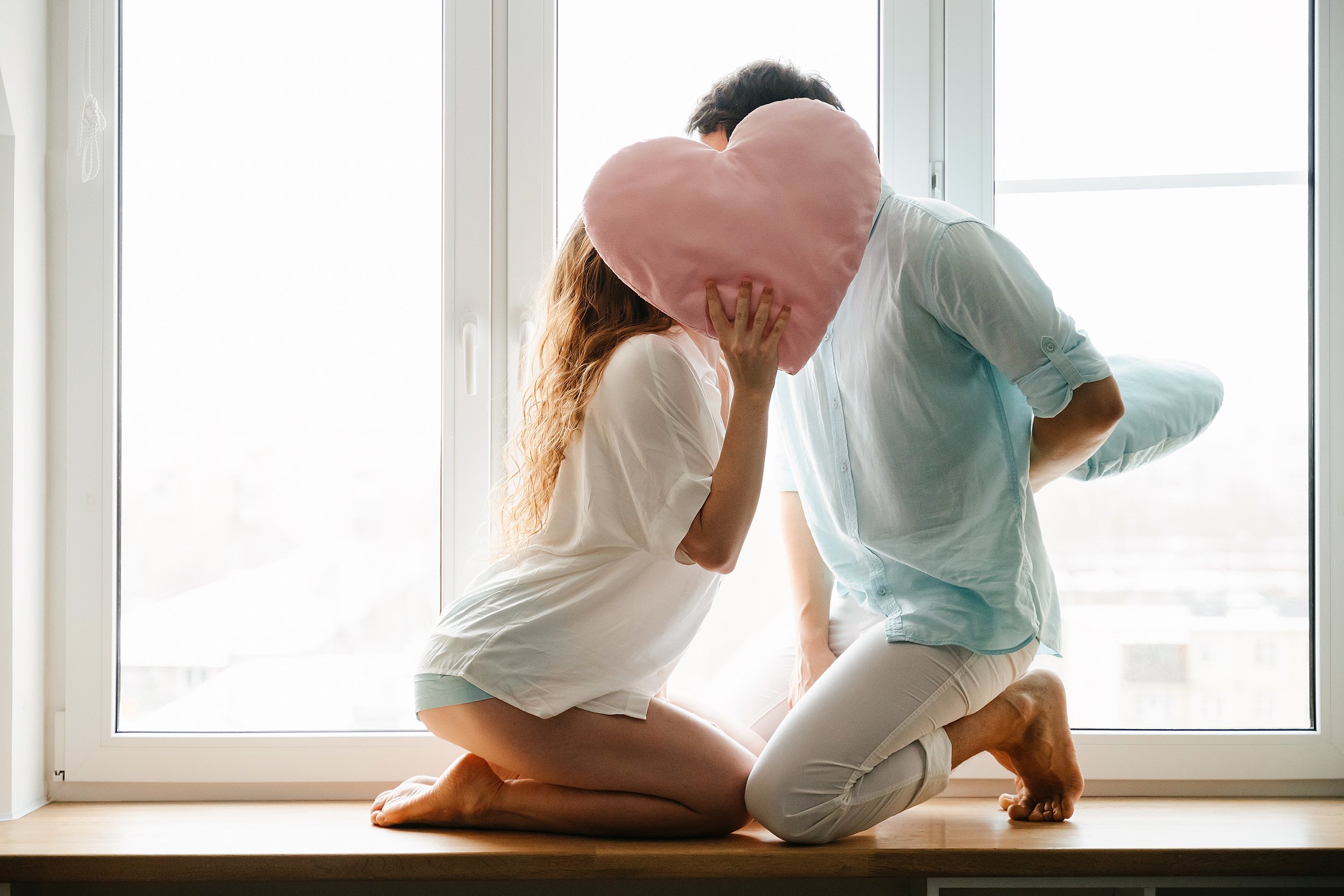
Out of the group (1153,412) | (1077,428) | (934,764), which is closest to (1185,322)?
(1153,412)

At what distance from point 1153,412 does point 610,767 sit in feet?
2.81

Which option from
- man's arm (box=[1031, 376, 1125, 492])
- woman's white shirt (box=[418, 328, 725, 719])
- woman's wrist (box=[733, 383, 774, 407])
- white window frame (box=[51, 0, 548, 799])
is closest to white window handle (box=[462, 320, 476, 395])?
white window frame (box=[51, 0, 548, 799])

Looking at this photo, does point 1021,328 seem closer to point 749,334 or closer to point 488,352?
point 749,334

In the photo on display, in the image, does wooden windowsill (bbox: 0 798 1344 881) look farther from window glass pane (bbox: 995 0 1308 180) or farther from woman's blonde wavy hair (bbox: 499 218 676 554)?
window glass pane (bbox: 995 0 1308 180)

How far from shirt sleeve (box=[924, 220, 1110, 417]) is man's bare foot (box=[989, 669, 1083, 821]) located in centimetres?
43

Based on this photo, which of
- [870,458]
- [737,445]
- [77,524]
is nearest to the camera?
[737,445]

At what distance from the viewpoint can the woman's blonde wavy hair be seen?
1.22 meters

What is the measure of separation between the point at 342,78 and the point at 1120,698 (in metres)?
1.67

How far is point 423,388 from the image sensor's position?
1.61 metres

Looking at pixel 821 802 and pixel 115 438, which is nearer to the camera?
pixel 821 802

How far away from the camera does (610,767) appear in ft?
4.02

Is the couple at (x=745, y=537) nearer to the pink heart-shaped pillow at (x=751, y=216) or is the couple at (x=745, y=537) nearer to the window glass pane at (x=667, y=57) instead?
the pink heart-shaped pillow at (x=751, y=216)

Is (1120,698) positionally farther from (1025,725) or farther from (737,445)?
(737,445)

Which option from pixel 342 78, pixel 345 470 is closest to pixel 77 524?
pixel 345 470
